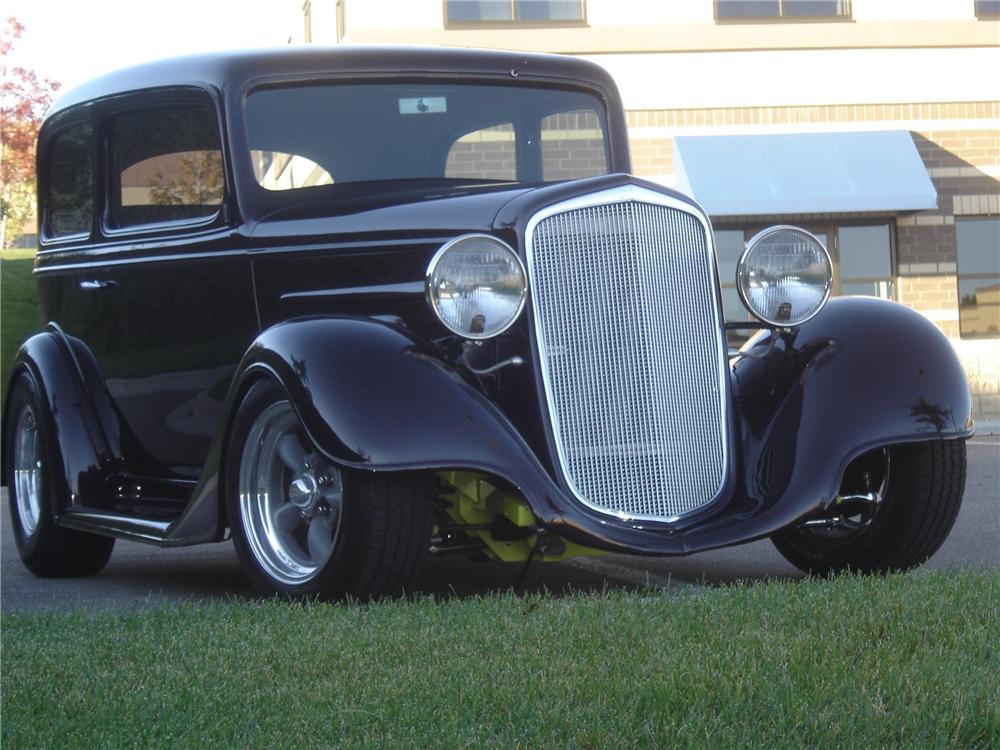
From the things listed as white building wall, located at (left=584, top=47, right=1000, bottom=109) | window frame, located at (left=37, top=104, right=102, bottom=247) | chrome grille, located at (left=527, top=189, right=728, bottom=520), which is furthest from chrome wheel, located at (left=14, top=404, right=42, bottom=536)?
white building wall, located at (left=584, top=47, right=1000, bottom=109)

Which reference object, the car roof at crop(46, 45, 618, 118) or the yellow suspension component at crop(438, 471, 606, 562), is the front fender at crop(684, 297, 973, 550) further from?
the car roof at crop(46, 45, 618, 118)

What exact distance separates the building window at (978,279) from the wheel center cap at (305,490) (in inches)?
720

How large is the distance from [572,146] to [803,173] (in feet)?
45.8

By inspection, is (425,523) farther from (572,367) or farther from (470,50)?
(470,50)

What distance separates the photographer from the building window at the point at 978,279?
2217cm

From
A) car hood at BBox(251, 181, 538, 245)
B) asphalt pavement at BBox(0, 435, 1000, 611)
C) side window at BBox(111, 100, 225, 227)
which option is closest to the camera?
car hood at BBox(251, 181, 538, 245)

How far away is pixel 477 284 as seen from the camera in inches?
200

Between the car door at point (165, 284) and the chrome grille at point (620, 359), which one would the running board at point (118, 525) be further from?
the chrome grille at point (620, 359)

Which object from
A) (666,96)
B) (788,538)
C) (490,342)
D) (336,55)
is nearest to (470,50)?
(336,55)

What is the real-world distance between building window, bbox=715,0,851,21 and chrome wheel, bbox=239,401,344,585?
17724 millimetres

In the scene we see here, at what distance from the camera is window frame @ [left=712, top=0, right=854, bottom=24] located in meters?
21.9

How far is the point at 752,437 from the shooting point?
215 inches

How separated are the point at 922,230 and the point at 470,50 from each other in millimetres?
16175

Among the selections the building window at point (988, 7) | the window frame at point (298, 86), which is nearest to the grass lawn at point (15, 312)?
the window frame at point (298, 86)
